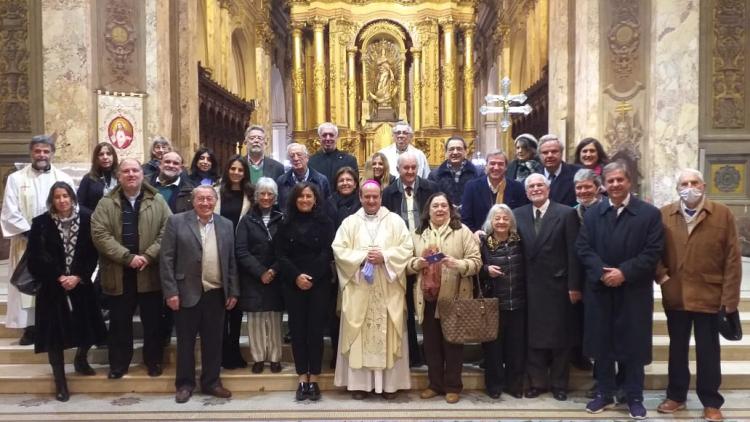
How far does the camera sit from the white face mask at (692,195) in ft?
14.5

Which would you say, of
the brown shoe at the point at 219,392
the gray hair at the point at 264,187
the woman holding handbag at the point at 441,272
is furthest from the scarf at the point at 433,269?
the brown shoe at the point at 219,392

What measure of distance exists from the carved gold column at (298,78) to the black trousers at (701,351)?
17.3 meters

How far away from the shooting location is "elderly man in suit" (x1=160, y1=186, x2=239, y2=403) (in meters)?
4.95

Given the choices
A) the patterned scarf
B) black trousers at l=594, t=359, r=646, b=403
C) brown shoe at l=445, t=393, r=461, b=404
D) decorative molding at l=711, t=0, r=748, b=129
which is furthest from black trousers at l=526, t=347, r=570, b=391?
decorative molding at l=711, t=0, r=748, b=129

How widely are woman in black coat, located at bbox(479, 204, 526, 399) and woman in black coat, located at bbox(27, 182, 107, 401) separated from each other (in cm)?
308

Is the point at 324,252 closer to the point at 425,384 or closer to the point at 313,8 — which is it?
the point at 425,384

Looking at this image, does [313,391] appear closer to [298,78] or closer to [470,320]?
[470,320]

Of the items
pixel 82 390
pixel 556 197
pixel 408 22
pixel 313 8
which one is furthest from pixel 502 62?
pixel 82 390

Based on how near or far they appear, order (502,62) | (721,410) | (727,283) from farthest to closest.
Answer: (502,62) → (721,410) → (727,283)

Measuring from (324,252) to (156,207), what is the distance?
1.40 meters

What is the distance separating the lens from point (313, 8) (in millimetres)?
20641

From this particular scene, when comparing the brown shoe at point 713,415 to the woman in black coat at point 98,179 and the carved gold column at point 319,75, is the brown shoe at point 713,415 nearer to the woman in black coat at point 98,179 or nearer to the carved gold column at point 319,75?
the woman in black coat at point 98,179

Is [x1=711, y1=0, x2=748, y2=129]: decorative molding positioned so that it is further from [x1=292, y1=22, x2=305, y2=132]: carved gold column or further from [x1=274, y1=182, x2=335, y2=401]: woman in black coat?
[x1=292, y1=22, x2=305, y2=132]: carved gold column

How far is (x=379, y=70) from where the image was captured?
838 inches
